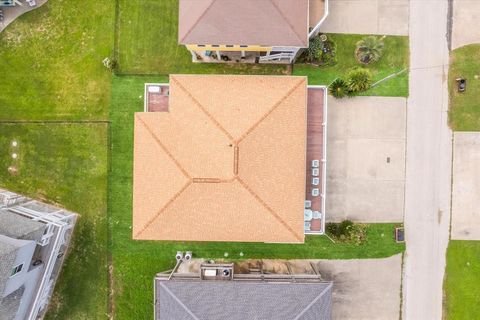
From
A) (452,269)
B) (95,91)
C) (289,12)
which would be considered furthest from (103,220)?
(452,269)

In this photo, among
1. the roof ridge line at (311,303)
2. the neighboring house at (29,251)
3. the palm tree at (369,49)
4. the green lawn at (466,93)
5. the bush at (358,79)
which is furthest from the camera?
the green lawn at (466,93)

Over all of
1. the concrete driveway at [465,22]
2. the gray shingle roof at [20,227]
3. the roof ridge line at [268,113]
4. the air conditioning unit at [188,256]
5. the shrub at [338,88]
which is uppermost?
the concrete driveway at [465,22]

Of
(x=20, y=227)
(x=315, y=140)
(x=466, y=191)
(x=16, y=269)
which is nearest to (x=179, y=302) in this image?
(x=16, y=269)

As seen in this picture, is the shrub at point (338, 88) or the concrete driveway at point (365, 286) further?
the concrete driveway at point (365, 286)

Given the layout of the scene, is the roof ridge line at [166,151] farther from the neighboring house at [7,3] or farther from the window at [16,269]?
the neighboring house at [7,3]

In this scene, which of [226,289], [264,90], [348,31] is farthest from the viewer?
[348,31]

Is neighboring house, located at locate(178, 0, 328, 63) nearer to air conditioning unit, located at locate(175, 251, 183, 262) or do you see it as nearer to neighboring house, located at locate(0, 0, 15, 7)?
neighboring house, located at locate(0, 0, 15, 7)

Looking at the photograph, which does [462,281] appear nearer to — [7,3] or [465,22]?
[465,22]

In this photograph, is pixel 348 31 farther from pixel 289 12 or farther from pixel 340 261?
pixel 340 261

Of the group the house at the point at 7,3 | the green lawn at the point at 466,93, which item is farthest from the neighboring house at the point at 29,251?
the green lawn at the point at 466,93
